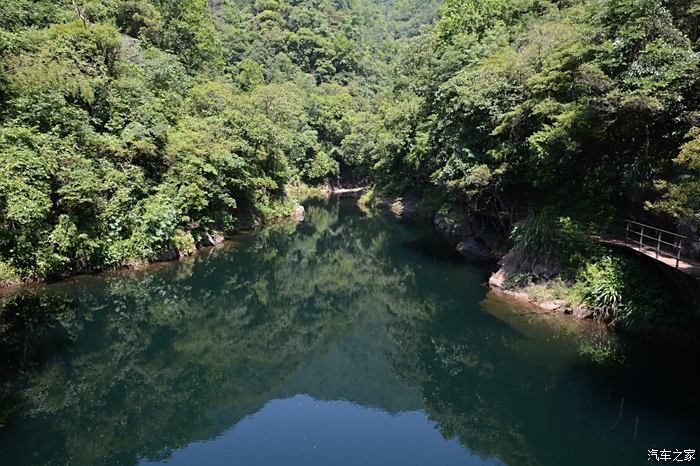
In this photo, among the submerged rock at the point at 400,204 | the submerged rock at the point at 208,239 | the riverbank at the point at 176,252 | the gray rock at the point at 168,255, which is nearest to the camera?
the riverbank at the point at 176,252

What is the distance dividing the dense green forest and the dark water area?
3796 millimetres

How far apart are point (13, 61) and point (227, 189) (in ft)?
48.3

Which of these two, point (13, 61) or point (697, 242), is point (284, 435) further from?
point (13, 61)

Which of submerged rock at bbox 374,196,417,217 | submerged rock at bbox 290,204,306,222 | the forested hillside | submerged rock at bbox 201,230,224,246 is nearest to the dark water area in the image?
the forested hillside

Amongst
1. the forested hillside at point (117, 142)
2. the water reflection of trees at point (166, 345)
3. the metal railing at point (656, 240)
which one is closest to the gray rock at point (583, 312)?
the metal railing at point (656, 240)

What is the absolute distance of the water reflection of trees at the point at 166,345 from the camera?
1324 cm

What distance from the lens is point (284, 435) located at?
13.8 metres

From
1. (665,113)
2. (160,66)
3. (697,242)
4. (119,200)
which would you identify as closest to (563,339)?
(697,242)

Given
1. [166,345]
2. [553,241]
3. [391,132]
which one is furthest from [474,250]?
[166,345]

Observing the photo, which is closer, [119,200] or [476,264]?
[119,200]

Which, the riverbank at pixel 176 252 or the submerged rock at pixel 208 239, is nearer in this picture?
the riverbank at pixel 176 252

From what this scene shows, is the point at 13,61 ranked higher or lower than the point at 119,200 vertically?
higher

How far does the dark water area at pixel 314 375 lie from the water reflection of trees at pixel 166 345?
0.08 meters

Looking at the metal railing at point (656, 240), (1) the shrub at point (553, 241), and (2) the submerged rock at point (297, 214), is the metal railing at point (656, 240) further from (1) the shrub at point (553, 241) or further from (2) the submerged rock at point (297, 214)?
(2) the submerged rock at point (297, 214)
